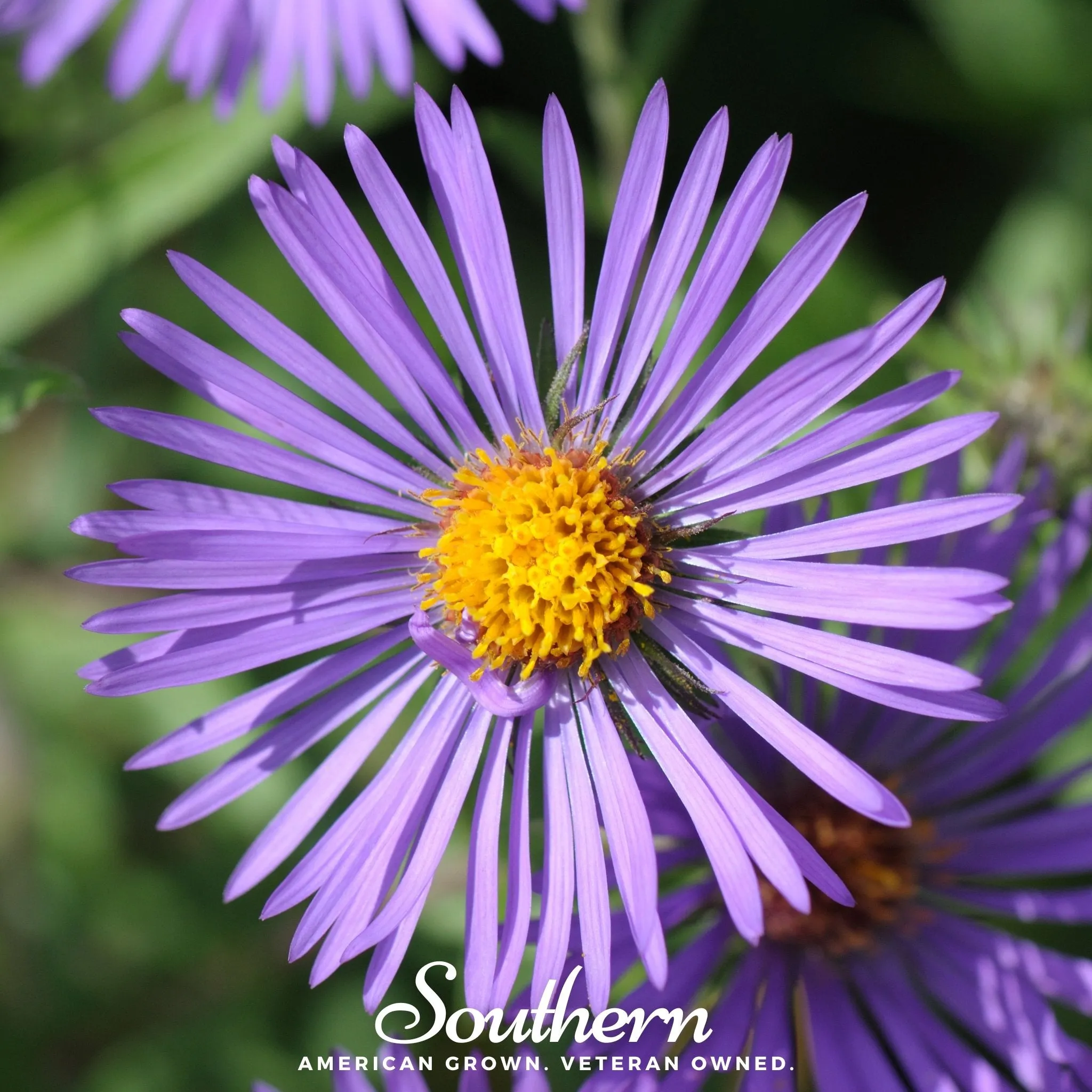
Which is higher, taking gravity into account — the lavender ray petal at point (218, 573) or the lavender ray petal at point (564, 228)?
the lavender ray petal at point (564, 228)

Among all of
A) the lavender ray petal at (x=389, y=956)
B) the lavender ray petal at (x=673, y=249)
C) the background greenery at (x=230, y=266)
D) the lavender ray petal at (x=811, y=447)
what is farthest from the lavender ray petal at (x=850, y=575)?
the background greenery at (x=230, y=266)

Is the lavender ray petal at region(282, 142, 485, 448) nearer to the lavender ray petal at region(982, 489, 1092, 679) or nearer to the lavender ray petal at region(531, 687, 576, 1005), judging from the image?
the lavender ray petal at region(531, 687, 576, 1005)

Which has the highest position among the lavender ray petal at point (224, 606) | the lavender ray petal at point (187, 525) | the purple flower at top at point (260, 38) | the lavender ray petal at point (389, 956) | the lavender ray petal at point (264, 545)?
the purple flower at top at point (260, 38)

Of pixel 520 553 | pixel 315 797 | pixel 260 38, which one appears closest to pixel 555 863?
pixel 315 797

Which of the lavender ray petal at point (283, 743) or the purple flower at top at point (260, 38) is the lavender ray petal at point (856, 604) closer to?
the lavender ray petal at point (283, 743)

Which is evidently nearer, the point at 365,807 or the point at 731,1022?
the point at 365,807

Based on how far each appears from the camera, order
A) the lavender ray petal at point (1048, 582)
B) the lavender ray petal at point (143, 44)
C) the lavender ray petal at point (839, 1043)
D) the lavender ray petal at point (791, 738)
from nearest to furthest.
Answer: the lavender ray petal at point (791, 738)
the lavender ray petal at point (839, 1043)
the lavender ray petal at point (1048, 582)
the lavender ray petal at point (143, 44)

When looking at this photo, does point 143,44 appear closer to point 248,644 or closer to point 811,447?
point 248,644
